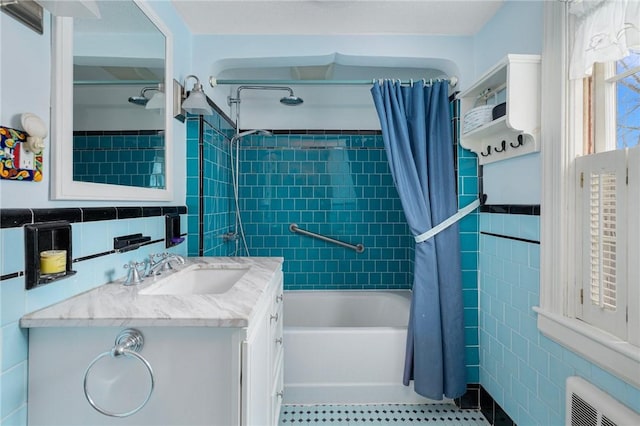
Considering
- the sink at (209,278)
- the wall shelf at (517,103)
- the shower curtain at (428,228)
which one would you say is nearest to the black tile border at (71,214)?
the sink at (209,278)

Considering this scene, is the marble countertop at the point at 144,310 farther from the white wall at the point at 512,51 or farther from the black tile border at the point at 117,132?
the white wall at the point at 512,51

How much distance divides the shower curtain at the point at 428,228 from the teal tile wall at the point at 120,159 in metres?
1.23

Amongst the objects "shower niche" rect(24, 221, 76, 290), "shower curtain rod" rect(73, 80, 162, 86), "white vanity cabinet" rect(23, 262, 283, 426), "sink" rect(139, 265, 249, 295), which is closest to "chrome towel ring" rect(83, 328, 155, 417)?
"white vanity cabinet" rect(23, 262, 283, 426)

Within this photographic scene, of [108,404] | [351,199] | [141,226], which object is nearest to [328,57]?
[351,199]

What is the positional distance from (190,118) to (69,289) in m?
1.29

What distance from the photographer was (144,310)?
1008 mm

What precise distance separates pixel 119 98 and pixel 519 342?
6.87 ft

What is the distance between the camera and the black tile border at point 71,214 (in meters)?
0.94

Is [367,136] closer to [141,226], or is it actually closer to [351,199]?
[351,199]

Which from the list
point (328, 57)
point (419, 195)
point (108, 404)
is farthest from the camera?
point (328, 57)

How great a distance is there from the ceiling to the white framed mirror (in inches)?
13.1

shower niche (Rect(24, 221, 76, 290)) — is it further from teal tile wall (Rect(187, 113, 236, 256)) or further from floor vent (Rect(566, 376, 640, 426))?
floor vent (Rect(566, 376, 640, 426))

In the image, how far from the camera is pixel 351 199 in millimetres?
3133

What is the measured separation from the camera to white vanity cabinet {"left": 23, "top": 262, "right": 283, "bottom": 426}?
967mm
